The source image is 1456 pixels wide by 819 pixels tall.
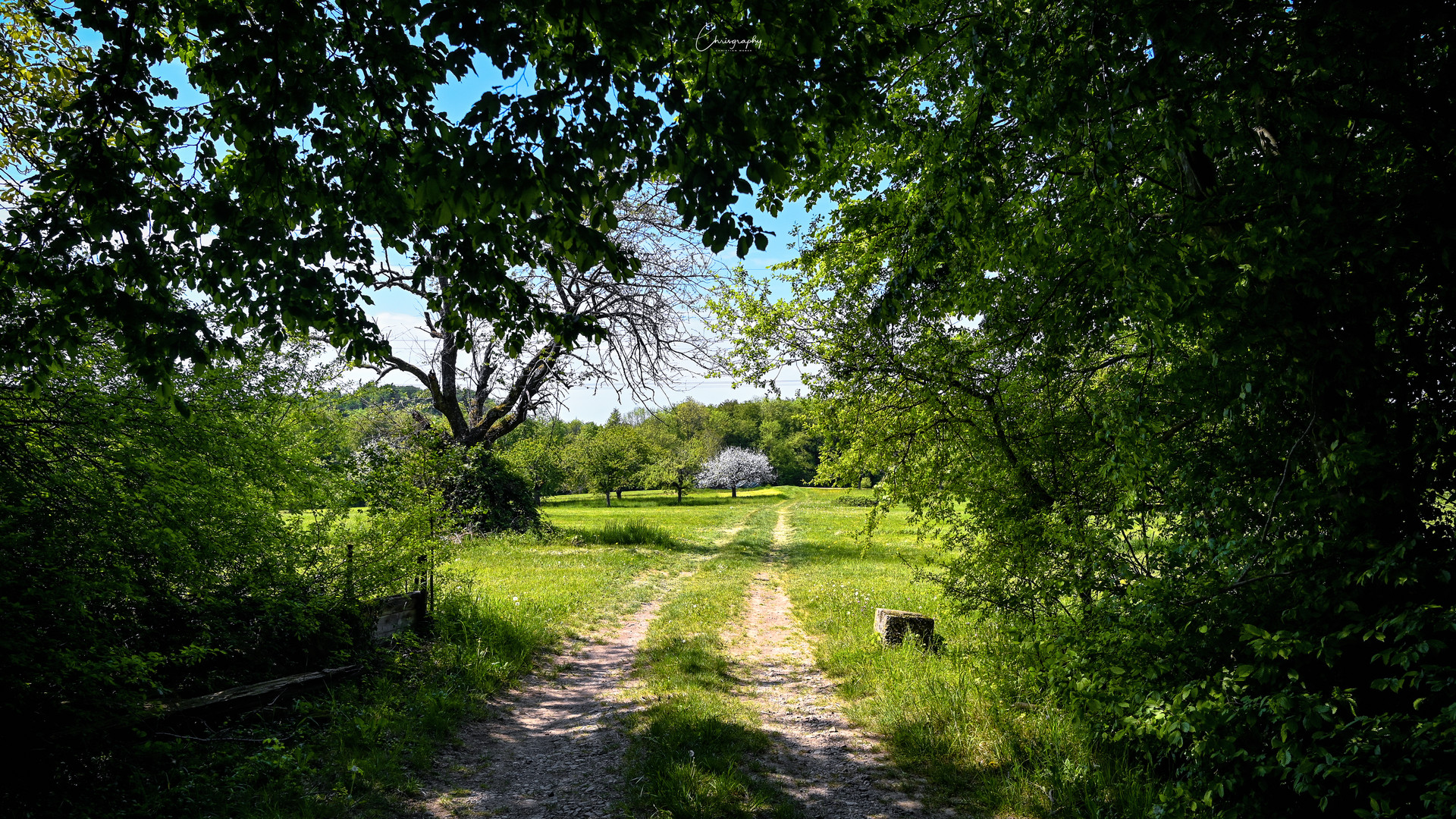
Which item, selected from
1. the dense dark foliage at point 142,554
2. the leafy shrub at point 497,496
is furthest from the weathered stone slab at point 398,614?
the leafy shrub at point 497,496

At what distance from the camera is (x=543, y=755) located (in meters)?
6.12

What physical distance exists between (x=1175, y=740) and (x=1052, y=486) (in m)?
3.54

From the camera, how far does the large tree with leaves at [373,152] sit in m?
3.53

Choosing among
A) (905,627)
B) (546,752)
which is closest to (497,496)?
(905,627)

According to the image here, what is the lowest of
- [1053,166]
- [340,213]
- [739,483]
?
[739,483]

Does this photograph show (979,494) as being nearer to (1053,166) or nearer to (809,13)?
(1053,166)

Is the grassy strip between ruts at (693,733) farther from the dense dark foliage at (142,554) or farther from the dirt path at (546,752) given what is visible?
the dense dark foliage at (142,554)

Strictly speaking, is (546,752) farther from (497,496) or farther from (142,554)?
(497,496)

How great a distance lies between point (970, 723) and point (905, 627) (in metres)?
2.87

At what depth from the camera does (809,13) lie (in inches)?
150

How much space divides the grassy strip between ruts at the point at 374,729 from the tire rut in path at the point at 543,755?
0.91ft

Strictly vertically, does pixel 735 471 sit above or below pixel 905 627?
above

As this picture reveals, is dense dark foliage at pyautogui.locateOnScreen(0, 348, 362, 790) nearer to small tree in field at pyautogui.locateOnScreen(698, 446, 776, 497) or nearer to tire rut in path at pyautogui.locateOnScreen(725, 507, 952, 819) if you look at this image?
tire rut in path at pyautogui.locateOnScreen(725, 507, 952, 819)

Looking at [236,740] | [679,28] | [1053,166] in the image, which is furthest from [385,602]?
[1053,166]
